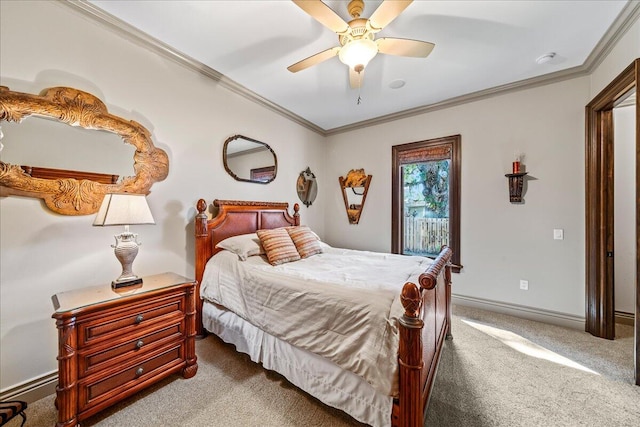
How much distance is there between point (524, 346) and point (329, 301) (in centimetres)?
221

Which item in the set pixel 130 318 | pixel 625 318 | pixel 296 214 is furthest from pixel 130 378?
pixel 625 318

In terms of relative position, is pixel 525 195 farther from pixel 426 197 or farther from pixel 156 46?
pixel 156 46

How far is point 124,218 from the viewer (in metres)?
1.68

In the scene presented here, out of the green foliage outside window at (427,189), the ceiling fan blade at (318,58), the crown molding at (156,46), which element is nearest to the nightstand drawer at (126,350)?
the ceiling fan blade at (318,58)

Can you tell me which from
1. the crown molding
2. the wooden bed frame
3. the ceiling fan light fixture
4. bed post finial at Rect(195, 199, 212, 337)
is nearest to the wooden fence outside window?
the wooden bed frame

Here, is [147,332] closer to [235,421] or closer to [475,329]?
[235,421]

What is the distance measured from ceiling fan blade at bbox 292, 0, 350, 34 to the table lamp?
1.74m

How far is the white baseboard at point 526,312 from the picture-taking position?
2.71m

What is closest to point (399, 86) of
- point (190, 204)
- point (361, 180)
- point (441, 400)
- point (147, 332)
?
point (361, 180)

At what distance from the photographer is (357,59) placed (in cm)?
183

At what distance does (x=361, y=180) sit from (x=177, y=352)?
340cm

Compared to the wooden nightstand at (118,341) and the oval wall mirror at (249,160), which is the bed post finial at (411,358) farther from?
the oval wall mirror at (249,160)

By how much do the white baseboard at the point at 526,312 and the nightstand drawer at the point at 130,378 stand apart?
341 cm

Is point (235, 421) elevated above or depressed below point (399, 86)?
below
